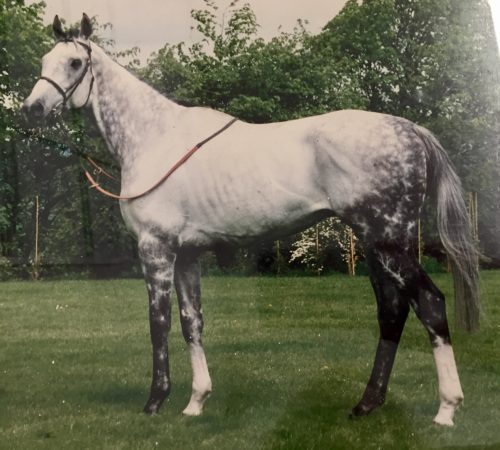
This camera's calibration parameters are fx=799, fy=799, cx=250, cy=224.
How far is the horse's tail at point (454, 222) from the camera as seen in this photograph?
5.09 ft

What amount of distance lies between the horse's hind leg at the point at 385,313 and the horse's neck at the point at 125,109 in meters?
0.53

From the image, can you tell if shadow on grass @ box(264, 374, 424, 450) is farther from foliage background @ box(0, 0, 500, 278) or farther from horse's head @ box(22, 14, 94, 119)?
horse's head @ box(22, 14, 94, 119)

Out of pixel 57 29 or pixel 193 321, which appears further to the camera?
pixel 193 321

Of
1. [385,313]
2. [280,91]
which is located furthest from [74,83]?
[385,313]

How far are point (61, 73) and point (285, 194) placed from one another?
1.69 ft

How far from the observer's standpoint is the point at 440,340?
1.58 meters

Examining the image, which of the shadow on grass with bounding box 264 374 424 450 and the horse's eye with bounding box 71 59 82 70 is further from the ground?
the horse's eye with bounding box 71 59 82 70

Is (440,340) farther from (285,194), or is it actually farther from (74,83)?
(74,83)

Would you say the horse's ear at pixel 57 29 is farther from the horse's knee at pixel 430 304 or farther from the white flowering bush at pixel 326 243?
the horse's knee at pixel 430 304

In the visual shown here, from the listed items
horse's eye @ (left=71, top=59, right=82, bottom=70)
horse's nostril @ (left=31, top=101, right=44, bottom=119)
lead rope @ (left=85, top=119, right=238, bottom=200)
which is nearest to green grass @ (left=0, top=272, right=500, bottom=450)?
lead rope @ (left=85, top=119, right=238, bottom=200)

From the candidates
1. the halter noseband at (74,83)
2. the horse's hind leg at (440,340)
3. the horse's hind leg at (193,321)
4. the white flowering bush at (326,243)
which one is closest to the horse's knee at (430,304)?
the horse's hind leg at (440,340)

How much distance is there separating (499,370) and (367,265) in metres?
0.34

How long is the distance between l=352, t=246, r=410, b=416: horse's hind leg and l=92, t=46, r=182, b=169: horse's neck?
20.8 inches

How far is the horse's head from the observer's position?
5.10ft
